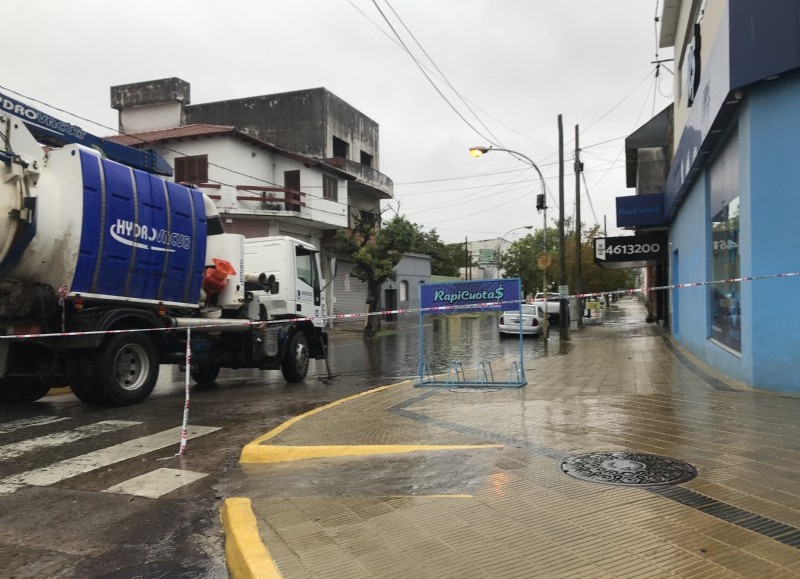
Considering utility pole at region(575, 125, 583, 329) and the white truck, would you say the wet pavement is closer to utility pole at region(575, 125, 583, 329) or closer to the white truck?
the white truck

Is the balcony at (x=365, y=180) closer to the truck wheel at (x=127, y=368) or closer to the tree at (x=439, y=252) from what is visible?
the tree at (x=439, y=252)

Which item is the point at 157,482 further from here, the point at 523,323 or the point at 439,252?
the point at 439,252

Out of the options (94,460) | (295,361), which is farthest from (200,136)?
(94,460)

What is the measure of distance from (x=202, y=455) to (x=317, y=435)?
1.20 metres

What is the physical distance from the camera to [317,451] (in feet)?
19.2

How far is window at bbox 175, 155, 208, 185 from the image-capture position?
26797mm

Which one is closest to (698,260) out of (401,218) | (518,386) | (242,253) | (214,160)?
(518,386)

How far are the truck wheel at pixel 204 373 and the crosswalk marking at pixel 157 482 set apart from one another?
6.62m

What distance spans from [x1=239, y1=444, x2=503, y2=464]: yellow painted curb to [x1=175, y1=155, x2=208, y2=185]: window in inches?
900

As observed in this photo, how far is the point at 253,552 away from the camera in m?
3.47

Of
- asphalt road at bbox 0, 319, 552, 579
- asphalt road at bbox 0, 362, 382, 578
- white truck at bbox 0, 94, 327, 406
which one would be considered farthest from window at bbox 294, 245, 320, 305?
asphalt road at bbox 0, 362, 382, 578

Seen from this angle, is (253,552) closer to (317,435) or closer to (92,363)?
(317,435)

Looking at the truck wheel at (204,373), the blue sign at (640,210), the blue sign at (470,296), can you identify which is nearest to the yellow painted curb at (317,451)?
the blue sign at (470,296)

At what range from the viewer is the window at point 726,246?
9.00m
